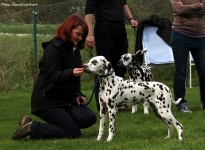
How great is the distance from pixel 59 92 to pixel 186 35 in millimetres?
2644

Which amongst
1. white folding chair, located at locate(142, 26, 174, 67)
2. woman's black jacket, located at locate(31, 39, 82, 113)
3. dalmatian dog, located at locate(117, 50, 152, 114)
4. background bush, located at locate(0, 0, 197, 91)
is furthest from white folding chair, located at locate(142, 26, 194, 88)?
woman's black jacket, located at locate(31, 39, 82, 113)

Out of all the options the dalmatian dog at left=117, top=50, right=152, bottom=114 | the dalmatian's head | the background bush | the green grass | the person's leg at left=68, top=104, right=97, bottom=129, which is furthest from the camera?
the background bush

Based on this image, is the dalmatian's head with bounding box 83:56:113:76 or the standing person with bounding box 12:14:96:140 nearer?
the dalmatian's head with bounding box 83:56:113:76

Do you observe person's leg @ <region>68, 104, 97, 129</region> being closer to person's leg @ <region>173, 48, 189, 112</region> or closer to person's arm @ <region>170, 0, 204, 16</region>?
person's leg @ <region>173, 48, 189, 112</region>

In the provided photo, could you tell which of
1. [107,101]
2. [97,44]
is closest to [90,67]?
[107,101]

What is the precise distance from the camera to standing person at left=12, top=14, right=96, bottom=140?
6609mm

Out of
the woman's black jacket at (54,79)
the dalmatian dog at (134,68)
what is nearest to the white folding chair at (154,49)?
the dalmatian dog at (134,68)

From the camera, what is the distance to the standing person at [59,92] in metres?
6.61

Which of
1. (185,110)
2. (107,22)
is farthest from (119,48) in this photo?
(185,110)

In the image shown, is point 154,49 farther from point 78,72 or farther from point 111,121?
point 78,72

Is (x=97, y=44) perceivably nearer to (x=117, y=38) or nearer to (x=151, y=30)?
(x=117, y=38)

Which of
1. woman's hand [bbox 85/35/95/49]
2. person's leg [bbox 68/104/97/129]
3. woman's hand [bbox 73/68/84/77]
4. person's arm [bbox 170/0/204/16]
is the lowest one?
person's leg [bbox 68/104/97/129]

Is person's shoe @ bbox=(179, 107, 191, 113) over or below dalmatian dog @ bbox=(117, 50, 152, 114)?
below

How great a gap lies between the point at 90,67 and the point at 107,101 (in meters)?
0.47
